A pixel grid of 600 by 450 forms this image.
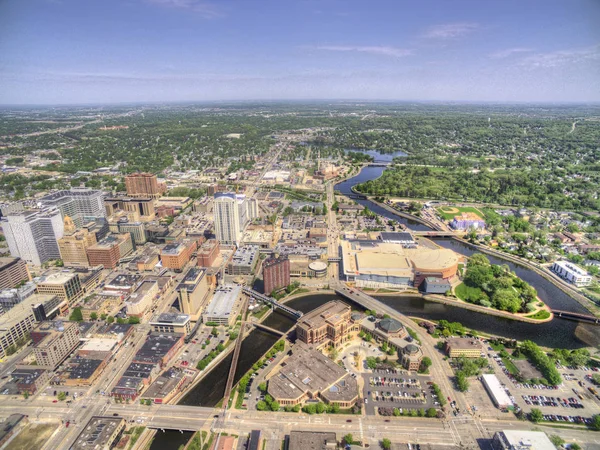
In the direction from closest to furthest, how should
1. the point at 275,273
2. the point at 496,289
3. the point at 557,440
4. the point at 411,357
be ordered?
the point at 557,440 < the point at 411,357 < the point at 496,289 < the point at 275,273

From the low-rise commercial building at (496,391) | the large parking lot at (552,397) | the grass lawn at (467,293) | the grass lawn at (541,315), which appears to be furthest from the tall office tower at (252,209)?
the large parking lot at (552,397)

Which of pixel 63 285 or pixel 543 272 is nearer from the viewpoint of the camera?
pixel 63 285

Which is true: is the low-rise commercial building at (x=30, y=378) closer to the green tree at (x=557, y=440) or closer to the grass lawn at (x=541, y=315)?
the green tree at (x=557, y=440)

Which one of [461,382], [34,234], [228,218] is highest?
[228,218]

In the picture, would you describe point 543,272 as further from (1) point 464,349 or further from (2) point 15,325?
(2) point 15,325

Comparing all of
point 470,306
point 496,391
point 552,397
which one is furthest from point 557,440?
point 470,306

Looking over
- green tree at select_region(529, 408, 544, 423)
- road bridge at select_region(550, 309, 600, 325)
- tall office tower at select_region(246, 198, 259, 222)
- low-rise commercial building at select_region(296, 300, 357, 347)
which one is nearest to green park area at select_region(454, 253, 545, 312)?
road bridge at select_region(550, 309, 600, 325)

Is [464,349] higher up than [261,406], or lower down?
higher up
